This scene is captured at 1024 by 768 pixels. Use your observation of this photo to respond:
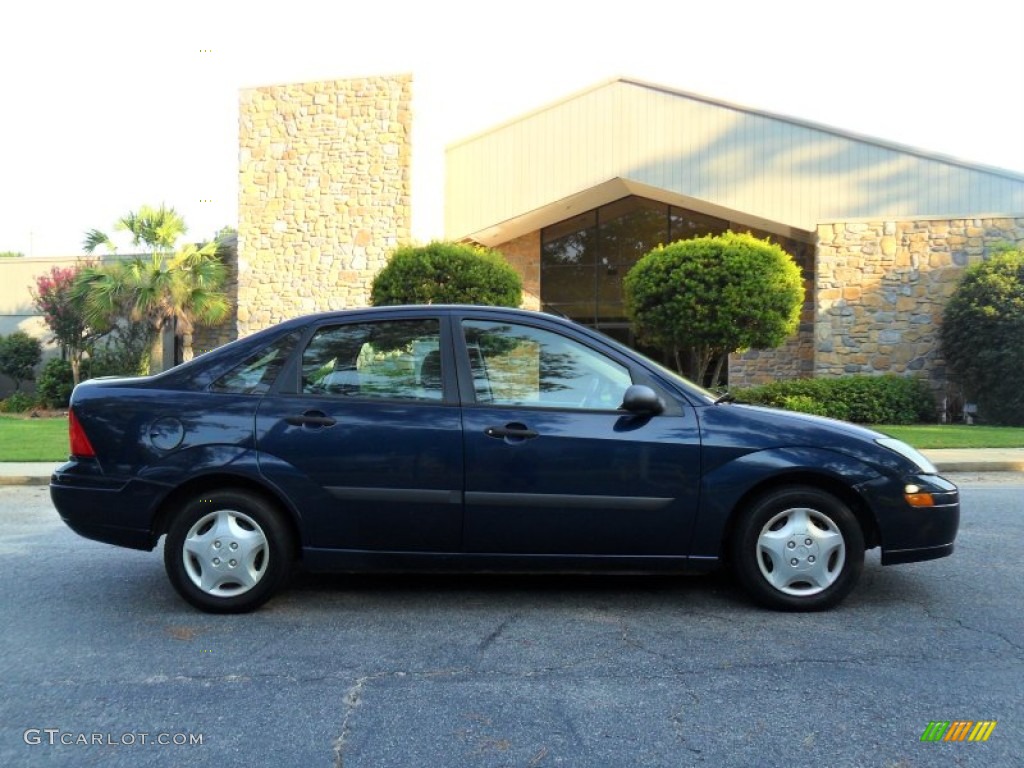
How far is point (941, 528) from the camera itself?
4.21 meters

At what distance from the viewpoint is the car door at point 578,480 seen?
4098mm

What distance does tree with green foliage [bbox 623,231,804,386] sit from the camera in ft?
50.0

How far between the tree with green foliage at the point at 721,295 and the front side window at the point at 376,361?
1174 centimetres

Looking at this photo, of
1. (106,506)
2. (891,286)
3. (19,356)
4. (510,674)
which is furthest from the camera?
(19,356)

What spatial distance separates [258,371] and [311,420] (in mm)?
472

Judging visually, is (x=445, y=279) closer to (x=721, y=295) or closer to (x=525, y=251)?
(x=721, y=295)

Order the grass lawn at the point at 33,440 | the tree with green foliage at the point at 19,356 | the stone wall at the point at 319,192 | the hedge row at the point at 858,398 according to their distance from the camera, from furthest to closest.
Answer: the tree with green foliage at the point at 19,356 < the stone wall at the point at 319,192 < the hedge row at the point at 858,398 < the grass lawn at the point at 33,440

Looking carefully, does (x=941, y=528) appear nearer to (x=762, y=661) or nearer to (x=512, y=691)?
(x=762, y=661)

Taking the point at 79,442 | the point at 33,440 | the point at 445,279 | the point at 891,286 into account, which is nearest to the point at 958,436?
the point at 891,286

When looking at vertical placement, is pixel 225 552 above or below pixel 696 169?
below

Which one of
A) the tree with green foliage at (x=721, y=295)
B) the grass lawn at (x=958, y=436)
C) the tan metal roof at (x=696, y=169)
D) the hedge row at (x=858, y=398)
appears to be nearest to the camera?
the grass lawn at (x=958, y=436)

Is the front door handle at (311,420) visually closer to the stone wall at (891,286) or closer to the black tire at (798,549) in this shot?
the black tire at (798,549)

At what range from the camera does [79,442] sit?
435 cm

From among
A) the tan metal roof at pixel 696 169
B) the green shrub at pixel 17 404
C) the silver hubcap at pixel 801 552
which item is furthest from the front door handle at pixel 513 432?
the green shrub at pixel 17 404
